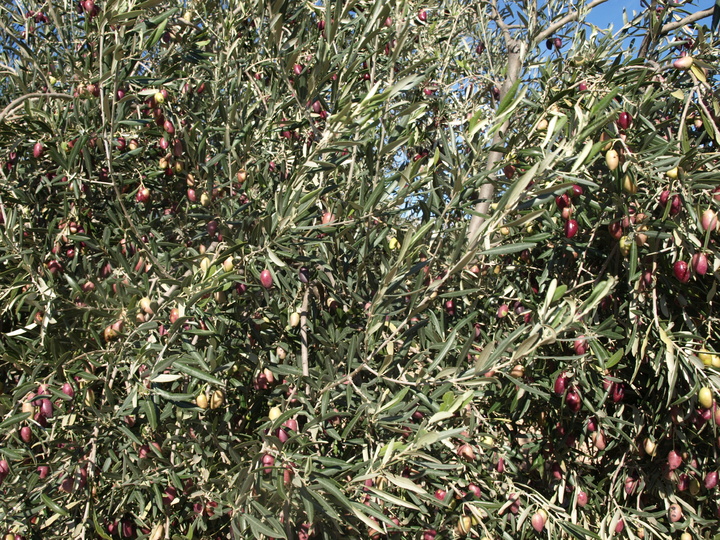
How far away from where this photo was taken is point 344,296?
2.07 metres

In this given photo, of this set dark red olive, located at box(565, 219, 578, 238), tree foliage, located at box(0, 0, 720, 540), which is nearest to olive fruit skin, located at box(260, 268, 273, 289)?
tree foliage, located at box(0, 0, 720, 540)

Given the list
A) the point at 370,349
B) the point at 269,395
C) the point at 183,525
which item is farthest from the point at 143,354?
the point at 183,525

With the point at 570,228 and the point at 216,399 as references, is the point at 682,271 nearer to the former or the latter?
the point at 570,228

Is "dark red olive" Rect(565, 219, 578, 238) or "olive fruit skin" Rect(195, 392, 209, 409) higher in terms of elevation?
"dark red olive" Rect(565, 219, 578, 238)

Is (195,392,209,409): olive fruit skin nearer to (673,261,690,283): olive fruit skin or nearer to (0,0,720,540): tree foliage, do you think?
(0,0,720,540): tree foliage

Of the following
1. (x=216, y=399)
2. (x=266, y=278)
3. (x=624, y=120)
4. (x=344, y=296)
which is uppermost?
(x=624, y=120)

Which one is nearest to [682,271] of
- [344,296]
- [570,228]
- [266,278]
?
[570,228]

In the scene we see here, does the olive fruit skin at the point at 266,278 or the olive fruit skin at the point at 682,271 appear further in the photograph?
the olive fruit skin at the point at 682,271

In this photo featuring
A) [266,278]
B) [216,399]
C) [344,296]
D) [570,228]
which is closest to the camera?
[266,278]

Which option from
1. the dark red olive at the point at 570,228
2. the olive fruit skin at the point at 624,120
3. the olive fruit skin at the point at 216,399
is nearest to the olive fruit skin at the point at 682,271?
the dark red olive at the point at 570,228

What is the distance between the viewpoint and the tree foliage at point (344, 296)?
1.59 m

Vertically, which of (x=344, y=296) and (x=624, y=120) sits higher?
(x=624, y=120)

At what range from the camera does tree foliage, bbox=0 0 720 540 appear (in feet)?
5.21

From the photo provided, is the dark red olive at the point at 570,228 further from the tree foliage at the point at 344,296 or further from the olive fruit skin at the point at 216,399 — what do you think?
the olive fruit skin at the point at 216,399
